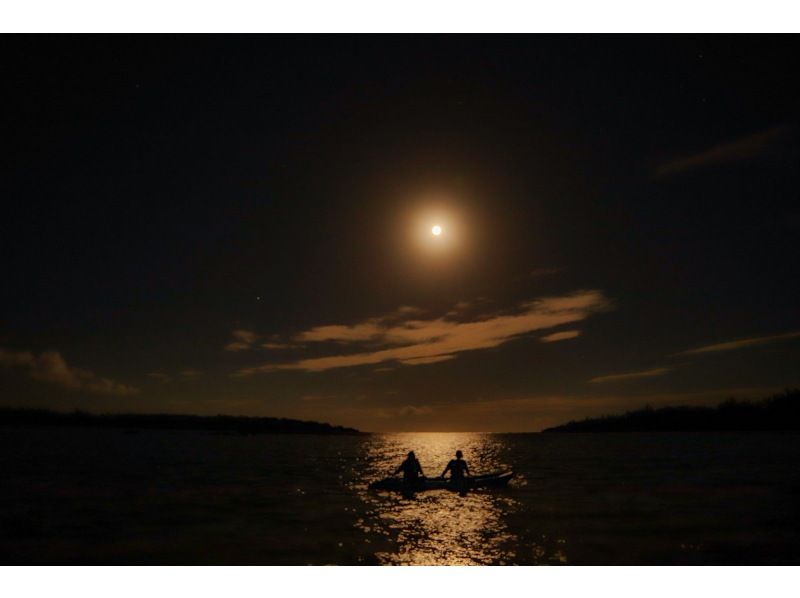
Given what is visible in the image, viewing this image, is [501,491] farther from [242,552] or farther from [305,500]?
[242,552]

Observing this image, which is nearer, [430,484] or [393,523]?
[393,523]

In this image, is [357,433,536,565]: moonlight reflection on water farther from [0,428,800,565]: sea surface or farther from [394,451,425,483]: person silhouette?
[394,451,425,483]: person silhouette

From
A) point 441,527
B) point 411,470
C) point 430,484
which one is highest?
point 411,470

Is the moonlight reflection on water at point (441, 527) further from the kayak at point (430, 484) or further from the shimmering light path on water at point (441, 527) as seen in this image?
the kayak at point (430, 484)

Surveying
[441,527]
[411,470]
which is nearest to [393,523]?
[441,527]

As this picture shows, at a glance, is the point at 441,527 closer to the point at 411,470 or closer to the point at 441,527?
the point at 441,527

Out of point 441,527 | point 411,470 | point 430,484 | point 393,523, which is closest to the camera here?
point 441,527

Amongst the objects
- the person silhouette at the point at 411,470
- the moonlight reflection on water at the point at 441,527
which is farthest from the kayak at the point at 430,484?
the moonlight reflection on water at the point at 441,527

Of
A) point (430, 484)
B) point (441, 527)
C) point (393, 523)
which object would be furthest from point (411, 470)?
point (441, 527)

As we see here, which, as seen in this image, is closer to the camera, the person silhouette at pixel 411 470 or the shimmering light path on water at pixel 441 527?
the shimmering light path on water at pixel 441 527

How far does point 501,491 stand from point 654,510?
9767 mm

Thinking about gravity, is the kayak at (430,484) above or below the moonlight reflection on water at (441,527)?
above

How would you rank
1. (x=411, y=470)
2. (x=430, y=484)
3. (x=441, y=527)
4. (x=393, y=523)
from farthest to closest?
(x=430, y=484) < (x=411, y=470) < (x=393, y=523) < (x=441, y=527)

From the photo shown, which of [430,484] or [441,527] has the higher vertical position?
[430,484]
